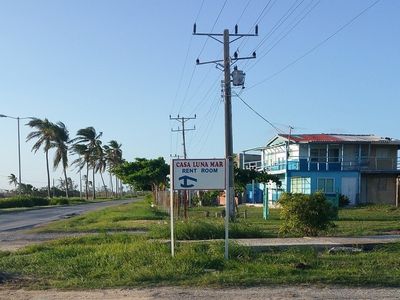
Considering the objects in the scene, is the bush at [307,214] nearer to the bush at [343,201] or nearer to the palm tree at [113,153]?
the bush at [343,201]

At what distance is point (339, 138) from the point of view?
5297 centimetres

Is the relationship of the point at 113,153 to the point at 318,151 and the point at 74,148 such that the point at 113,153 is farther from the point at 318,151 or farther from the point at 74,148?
the point at 318,151

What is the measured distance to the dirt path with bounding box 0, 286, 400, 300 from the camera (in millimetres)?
9039

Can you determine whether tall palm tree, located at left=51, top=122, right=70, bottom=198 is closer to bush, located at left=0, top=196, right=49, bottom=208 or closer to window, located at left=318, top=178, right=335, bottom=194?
bush, located at left=0, top=196, right=49, bottom=208

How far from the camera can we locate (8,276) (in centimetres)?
1126

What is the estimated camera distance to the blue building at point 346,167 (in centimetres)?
5059

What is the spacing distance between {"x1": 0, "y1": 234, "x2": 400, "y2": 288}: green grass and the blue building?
3618 cm

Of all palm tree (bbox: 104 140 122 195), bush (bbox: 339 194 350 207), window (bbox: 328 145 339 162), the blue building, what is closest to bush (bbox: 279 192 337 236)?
bush (bbox: 339 194 350 207)

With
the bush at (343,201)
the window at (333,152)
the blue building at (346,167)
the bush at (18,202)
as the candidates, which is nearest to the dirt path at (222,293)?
the bush at (343,201)

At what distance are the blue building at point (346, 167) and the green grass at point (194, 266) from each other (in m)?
36.2

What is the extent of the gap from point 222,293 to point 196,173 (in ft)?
13.1

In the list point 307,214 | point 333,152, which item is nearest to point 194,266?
point 307,214

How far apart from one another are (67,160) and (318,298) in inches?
3085

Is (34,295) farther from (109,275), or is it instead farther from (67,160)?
(67,160)
